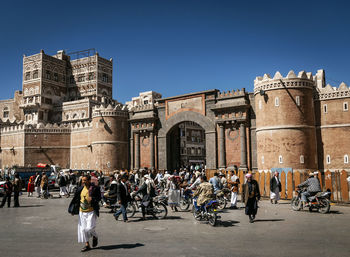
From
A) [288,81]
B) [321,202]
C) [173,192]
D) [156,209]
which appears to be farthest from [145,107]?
[321,202]

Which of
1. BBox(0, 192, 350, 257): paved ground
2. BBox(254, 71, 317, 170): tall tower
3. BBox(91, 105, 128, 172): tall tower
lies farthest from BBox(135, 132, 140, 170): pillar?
BBox(0, 192, 350, 257): paved ground

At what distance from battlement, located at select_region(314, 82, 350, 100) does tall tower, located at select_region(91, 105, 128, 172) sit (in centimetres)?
1941

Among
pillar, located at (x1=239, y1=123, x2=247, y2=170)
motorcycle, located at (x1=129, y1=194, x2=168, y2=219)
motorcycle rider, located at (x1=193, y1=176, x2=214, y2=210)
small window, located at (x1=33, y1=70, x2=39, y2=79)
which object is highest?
small window, located at (x1=33, y1=70, x2=39, y2=79)

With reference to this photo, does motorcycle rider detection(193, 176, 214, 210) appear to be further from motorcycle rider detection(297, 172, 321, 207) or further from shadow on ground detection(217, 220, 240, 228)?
motorcycle rider detection(297, 172, 321, 207)

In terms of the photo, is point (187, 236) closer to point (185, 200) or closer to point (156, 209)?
point (156, 209)

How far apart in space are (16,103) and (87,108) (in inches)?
760

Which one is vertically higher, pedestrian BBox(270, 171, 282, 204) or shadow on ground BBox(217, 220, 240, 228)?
pedestrian BBox(270, 171, 282, 204)

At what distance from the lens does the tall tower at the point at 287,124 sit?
2473 centimetres

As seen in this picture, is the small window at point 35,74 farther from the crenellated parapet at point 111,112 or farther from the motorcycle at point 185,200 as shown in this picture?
the motorcycle at point 185,200

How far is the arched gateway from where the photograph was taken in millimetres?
28328

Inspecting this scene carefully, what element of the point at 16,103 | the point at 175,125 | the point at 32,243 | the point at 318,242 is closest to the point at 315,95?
the point at 175,125

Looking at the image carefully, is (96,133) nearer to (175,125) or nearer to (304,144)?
(175,125)

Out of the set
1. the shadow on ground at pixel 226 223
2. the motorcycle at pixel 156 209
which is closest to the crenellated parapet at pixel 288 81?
the motorcycle at pixel 156 209

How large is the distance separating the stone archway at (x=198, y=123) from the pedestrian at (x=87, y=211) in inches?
860
